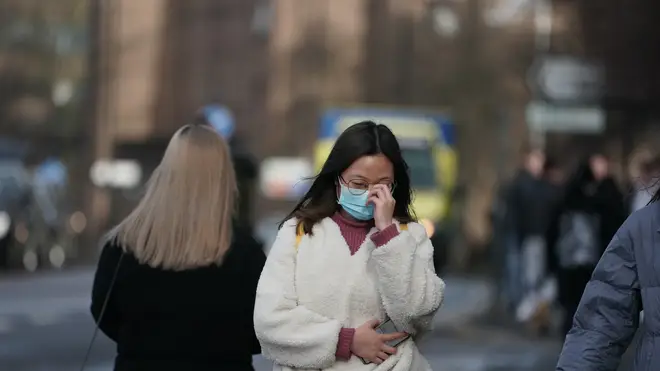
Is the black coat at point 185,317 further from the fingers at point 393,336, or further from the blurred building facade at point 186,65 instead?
the blurred building facade at point 186,65

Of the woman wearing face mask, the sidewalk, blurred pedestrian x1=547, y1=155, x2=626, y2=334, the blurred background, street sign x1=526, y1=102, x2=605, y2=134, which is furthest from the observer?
street sign x1=526, y1=102, x2=605, y2=134

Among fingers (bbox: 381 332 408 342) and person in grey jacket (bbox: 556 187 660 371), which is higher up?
person in grey jacket (bbox: 556 187 660 371)

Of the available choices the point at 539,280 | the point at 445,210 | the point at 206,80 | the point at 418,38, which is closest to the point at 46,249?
the point at 445,210

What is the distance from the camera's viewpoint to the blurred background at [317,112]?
18844 mm

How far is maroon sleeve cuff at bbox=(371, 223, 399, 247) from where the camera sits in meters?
4.51

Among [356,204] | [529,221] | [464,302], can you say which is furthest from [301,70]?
[356,204]

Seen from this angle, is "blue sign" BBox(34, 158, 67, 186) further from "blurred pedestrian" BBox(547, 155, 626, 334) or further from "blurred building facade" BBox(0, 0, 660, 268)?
"blurred pedestrian" BBox(547, 155, 626, 334)

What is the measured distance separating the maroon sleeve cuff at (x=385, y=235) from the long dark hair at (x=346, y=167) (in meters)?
0.21

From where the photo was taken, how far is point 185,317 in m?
5.23

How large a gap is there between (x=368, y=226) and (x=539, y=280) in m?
13.1

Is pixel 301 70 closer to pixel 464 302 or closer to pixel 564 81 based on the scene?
pixel 464 302

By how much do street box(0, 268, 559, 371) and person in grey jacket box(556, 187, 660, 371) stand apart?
7.99m

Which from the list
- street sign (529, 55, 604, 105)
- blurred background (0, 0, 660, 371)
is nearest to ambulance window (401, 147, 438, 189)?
blurred background (0, 0, 660, 371)

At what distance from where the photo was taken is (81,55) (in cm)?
5525
